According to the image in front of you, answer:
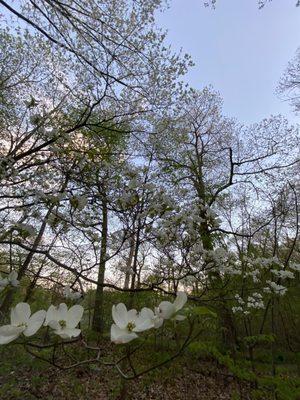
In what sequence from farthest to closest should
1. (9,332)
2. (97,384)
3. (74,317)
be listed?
(97,384) → (74,317) → (9,332)

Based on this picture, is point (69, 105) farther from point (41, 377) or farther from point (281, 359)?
point (281, 359)

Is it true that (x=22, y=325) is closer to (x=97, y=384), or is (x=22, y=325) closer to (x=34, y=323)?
(x=34, y=323)

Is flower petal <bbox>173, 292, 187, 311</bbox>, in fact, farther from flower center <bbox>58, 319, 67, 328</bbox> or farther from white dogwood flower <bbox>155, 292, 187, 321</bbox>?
flower center <bbox>58, 319, 67, 328</bbox>

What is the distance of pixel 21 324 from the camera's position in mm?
650

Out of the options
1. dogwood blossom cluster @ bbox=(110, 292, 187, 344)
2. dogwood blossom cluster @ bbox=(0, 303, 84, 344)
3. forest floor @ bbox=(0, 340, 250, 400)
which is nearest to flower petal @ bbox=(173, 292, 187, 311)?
dogwood blossom cluster @ bbox=(110, 292, 187, 344)

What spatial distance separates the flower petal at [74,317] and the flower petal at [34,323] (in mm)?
65

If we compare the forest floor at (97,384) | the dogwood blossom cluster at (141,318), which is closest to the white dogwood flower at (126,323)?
the dogwood blossom cluster at (141,318)

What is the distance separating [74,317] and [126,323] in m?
0.14

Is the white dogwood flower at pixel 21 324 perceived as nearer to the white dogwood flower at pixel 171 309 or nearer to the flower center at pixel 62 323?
the flower center at pixel 62 323

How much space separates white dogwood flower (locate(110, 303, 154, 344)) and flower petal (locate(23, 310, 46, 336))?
0.47 ft

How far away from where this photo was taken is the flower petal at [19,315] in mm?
660

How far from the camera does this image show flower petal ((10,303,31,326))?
66cm

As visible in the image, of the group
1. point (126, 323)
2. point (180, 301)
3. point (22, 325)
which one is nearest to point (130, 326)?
point (126, 323)

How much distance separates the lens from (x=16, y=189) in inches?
118
